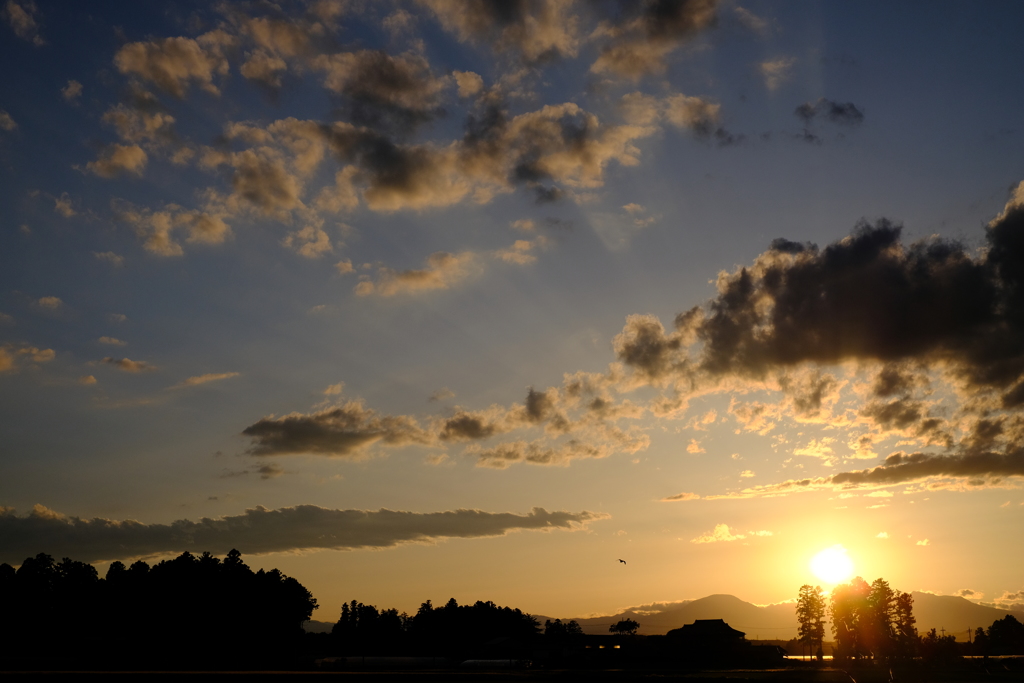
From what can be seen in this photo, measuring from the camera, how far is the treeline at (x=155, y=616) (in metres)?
169

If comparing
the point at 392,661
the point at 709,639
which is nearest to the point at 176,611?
the point at 392,661

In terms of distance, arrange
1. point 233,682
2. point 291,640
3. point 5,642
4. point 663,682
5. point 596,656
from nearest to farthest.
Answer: point 233,682 → point 663,682 → point 596,656 → point 5,642 → point 291,640

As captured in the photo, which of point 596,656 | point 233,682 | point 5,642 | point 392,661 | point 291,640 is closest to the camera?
point 233,682

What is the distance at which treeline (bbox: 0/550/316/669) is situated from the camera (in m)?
169

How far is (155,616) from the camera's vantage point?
176625mm

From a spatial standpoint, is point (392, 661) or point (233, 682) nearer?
point (233, 682)

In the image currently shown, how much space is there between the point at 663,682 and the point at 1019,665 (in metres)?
127

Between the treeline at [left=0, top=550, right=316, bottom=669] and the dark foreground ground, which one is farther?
the treeline at [left=0, top=550, right=316, bottom=669]

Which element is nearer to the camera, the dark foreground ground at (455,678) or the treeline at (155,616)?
the dark foreground ground at (455,678)

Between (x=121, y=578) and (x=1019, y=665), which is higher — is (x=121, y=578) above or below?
above

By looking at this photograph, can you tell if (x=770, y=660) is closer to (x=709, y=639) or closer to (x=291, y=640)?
(x=709, y=639)

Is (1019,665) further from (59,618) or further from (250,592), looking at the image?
(59,618)

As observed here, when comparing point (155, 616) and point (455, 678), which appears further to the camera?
point (155, 616)

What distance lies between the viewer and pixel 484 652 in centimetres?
18525
